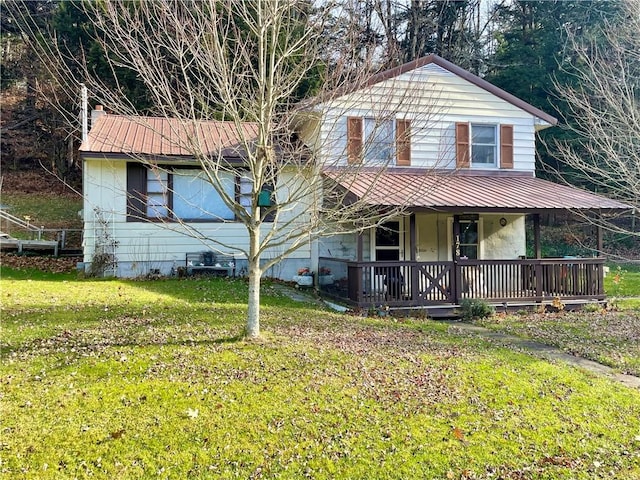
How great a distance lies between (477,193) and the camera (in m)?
12.6

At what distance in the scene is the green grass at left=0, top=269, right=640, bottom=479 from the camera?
406 cm

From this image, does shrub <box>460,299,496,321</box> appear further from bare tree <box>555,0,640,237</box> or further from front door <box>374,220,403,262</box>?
front door <box>374,220,403,262</box>

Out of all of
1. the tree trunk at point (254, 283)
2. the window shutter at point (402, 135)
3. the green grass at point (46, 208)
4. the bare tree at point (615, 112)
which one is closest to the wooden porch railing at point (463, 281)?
the bare tree at point (615, 112)

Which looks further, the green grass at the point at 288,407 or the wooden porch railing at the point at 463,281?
the wooden porch railing at the point at 463,281

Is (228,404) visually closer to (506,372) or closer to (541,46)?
(506,372)

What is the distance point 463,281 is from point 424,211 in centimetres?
195

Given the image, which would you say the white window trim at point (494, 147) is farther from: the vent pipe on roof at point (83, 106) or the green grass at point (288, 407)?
the vent pipe on roof at point (83, 106)

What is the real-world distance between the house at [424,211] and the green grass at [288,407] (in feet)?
12.4

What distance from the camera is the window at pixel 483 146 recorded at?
49.3ft

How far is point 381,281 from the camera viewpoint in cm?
1127

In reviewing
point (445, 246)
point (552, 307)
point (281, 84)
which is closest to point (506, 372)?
point (281, 84)

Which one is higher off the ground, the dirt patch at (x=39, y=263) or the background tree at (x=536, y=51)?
the background tree at (x=536, y=51)

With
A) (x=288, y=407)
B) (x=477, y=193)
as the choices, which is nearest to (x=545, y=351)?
(x=288, y=407)

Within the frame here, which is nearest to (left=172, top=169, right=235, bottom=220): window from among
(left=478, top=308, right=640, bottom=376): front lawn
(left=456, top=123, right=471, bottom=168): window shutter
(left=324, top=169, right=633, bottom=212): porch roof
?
(left=324, top=169, right=633, bottom=212): porch roof
